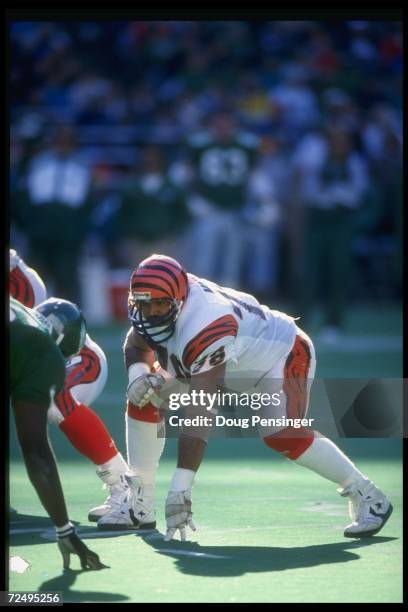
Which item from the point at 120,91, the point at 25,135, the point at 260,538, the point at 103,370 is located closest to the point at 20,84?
the point at 120,91

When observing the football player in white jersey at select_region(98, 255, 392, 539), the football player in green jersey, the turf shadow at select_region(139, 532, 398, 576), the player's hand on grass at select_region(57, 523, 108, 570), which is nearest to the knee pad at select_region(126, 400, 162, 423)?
the football player in white jersey at select_region(98, 255, 392, 539)

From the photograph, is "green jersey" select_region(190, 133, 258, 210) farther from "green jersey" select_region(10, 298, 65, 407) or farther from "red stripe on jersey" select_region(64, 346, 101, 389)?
"green jersey" select_region(10, 298, 65, 407)

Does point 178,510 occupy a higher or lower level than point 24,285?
lower

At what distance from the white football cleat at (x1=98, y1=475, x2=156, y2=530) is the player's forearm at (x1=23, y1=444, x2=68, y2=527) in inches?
49.0

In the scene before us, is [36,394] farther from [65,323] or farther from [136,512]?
[136,512]

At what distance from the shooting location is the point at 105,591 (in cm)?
462

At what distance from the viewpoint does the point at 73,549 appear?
4.83 metres

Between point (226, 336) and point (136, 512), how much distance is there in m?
1.00

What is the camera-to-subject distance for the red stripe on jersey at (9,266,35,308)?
6.36 m

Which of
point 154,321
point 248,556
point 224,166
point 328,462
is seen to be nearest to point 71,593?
point 248,556

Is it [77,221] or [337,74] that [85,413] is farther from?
[337,74]

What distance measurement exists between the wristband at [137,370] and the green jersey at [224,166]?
9323 mm

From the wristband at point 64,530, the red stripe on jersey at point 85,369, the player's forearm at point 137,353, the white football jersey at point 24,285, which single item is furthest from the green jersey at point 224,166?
the wristband at point 64,530

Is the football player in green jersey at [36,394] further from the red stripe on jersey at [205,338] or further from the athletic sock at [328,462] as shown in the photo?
the athletic sock at [328,462]
